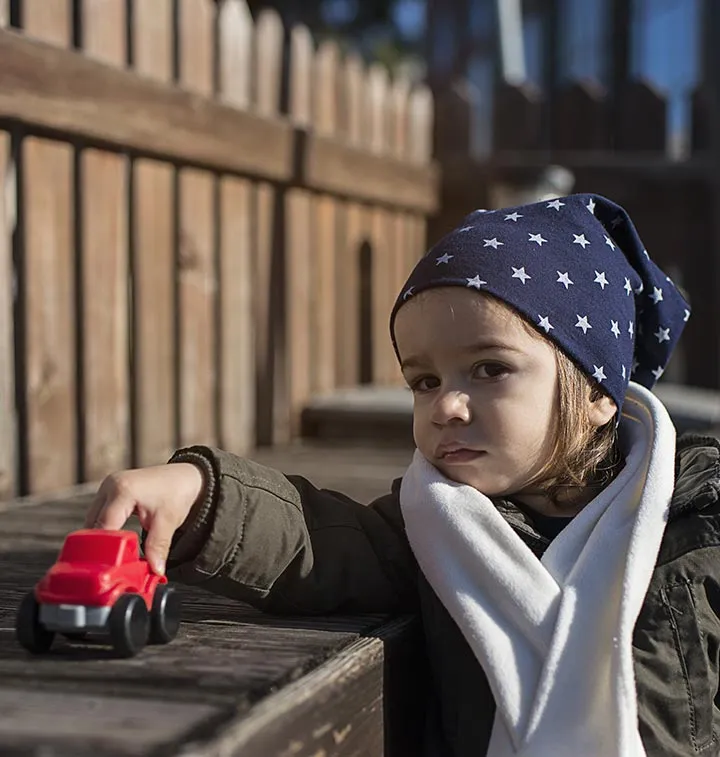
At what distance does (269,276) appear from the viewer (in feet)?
16.0

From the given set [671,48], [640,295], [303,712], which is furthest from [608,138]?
[671,48]

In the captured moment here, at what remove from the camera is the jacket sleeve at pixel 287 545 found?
6.26 feet

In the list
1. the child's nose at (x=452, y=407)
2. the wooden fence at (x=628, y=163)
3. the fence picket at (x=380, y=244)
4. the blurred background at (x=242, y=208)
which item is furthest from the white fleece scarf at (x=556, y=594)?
the wooden fence at (x=628, y=163)

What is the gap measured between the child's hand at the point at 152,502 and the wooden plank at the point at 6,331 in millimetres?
1639

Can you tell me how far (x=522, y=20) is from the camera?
1708cm

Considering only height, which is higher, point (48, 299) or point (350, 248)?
point (350, 248)

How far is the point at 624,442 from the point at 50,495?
1851 millimetres

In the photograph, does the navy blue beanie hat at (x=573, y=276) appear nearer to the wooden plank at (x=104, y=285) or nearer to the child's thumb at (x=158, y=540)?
the child's thumb at (x=158, y=540)

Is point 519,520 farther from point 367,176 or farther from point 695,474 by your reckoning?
point 367,176

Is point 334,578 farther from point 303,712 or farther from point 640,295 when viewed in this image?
point 640,295

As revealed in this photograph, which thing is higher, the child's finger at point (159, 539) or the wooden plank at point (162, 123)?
the wooden plank at point (162, 123)

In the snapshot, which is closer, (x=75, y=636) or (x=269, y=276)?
(x=75, y=636)

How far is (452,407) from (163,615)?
57 centimetres

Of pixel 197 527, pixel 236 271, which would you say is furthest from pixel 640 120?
pixel 197 527
